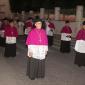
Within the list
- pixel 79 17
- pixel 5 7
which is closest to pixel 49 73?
pixel 79 17

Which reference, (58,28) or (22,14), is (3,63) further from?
(22,14)

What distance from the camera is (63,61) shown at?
1177 centimetres

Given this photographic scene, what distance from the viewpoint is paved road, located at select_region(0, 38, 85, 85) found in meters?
8.08

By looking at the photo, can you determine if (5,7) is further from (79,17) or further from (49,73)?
(49,73)

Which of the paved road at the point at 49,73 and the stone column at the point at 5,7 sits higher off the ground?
the stone column at the point at 5,7

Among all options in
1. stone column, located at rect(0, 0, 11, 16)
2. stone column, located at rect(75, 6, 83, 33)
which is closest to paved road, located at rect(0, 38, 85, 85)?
stone column, located at rect(75, 6, 83, 33)

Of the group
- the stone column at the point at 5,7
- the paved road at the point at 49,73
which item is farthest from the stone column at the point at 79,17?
the stone column at the point at 5,7

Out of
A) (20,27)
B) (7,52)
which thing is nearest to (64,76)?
(7,52)

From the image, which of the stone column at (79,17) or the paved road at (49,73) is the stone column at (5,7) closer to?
the stone column at (79,17)

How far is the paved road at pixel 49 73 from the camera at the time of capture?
26.5 ft

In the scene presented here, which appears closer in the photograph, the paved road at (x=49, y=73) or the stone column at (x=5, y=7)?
the paved road at (x=49, y=73)

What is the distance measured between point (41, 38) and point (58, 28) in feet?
37.2

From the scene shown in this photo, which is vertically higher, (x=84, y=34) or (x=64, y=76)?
(x=84, y=34)

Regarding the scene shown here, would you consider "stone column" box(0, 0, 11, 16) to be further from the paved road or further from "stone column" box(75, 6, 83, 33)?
the paved road
